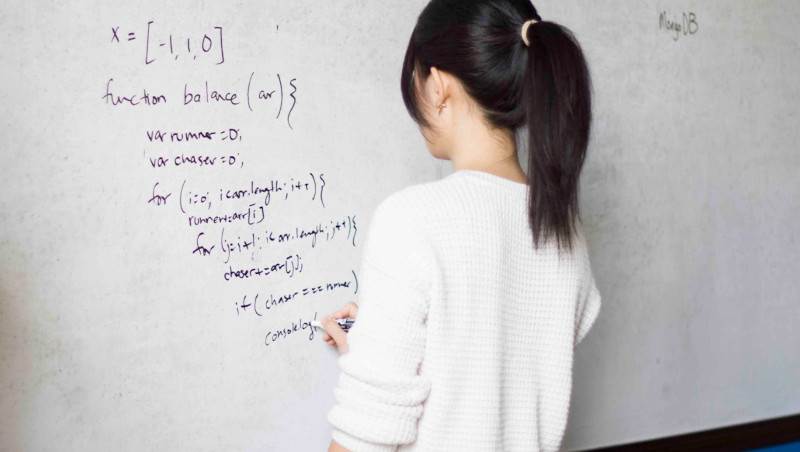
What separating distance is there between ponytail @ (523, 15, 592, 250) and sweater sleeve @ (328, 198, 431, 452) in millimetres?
151

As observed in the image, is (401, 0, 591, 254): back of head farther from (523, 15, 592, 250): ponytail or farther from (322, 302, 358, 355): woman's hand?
(322, 302, 358, 355): woman's hand

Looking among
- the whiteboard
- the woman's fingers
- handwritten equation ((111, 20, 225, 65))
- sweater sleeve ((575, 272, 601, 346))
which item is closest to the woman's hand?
the woman's fingers

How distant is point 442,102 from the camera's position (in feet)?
2.77

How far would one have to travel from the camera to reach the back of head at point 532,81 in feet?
2.55

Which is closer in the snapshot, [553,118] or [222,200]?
[553,118]

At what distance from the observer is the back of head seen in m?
0.78

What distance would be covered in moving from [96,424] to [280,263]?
0.37m

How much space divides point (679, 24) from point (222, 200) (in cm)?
113

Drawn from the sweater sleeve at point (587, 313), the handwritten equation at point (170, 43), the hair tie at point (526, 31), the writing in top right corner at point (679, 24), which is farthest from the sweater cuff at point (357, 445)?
the writing in top right corner at point (679, 24)

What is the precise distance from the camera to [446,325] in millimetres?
753

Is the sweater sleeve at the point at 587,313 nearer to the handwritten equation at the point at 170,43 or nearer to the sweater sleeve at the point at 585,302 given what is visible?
the sweater sleeve at the point at 585,302

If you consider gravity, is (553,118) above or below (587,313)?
above

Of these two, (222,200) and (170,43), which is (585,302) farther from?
(170,43)

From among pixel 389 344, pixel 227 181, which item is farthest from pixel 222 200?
pixel 389 344
